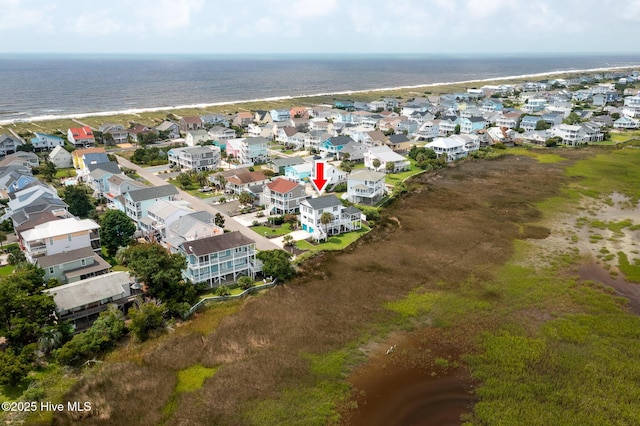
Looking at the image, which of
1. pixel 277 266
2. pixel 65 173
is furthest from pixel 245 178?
pixel 65 173

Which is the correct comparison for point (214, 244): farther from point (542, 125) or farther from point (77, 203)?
point (542, 125)

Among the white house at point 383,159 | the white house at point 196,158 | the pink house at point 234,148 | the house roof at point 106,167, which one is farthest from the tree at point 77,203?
the white house at point 383,159

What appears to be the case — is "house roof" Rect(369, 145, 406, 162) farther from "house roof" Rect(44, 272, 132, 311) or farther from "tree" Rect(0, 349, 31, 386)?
"tree" Rect(0, 349, 31, 386)

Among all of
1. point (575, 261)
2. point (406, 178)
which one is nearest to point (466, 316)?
point (575, 261)

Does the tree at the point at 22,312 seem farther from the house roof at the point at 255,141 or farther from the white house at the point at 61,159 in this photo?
the house roof at the point at 255,141

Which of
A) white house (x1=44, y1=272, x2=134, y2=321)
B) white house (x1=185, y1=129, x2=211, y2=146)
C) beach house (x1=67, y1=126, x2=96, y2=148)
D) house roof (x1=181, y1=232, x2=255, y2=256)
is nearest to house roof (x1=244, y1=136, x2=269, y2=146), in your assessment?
white house (x1=185, y1=129, x2=211, y2=146)
